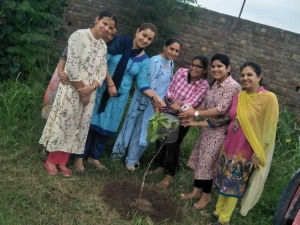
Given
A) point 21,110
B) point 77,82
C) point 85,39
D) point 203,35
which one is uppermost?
point 203,35

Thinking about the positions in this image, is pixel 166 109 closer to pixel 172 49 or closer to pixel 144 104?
pixel 144 104

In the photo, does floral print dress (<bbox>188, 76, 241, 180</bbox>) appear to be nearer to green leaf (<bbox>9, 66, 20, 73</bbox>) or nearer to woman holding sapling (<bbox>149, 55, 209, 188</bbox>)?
woman holding sapling (<bbox>149, 55, 209, 188</bbox>)

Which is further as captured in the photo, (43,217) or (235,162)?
(235,162)

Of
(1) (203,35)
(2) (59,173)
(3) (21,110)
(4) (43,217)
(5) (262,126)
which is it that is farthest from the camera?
(1) (203,35)

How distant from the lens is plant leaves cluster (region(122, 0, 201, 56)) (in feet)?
19.3

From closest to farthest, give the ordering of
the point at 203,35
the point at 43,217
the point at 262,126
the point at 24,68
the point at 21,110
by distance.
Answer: the point at 43,217
the point at 262,126
the point at 21,110
the point at 24,68
the point at 203,35

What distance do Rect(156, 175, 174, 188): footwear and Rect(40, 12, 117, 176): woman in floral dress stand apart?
1037 mm

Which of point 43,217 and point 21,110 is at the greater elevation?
point 21,110

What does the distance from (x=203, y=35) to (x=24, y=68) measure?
3323 mm

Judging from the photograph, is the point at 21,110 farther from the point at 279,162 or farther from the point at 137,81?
the point at 279,162

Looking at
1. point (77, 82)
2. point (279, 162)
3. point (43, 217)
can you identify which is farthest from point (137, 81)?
point (279, 162)

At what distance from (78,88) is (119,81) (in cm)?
48

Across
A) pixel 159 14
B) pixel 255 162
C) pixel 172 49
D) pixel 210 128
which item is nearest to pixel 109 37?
pixel 172 49

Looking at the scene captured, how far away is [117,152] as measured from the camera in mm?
3918
